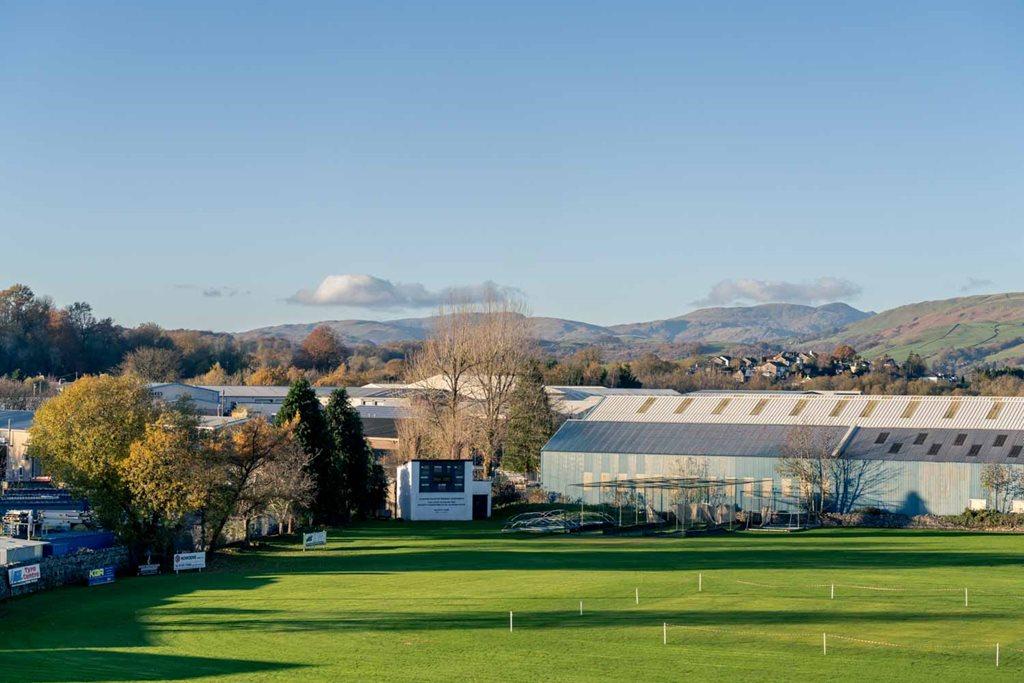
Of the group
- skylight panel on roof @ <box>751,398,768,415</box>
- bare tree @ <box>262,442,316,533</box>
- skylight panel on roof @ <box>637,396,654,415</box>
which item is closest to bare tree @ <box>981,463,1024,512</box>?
skylight panel on roof @ <box>751,398,768,415</box>

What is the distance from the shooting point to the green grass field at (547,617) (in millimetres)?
32312

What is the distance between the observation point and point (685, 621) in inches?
1505

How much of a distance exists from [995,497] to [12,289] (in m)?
151

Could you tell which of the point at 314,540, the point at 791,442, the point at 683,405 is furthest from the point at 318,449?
the point at 791,442

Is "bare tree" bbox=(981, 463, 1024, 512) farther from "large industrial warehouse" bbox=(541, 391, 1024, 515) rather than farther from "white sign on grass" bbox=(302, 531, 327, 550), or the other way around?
"white sign on grass" bbox=(302, 531, 327, 550)

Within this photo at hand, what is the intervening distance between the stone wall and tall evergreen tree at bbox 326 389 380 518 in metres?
21.9

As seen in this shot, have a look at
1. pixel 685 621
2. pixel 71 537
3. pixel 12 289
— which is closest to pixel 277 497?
pixel 71 537

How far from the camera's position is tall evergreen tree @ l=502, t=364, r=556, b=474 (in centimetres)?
9356

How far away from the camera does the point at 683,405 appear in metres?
88.0

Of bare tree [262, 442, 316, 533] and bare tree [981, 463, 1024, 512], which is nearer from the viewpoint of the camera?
bare tree [262, 442, 316, 533]

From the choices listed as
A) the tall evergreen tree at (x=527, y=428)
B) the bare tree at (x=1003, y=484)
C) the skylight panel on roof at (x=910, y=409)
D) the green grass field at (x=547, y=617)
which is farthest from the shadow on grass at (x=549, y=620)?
the tall evergreen tree at (x=527, y=428)

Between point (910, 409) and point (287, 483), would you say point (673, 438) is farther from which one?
point (287, 483)

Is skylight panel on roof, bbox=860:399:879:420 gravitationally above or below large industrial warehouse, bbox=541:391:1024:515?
above

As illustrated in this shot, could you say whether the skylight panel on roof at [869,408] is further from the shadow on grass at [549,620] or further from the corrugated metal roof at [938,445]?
the shadow on grass at [549,620]
